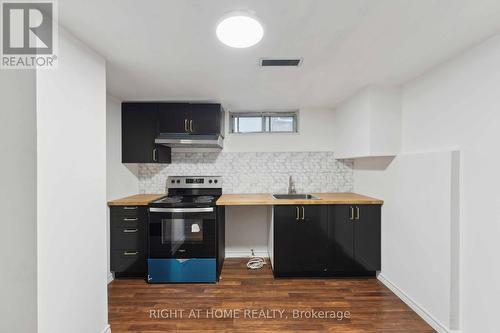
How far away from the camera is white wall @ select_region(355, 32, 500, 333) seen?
1.53 metres

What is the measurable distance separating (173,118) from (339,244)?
261 centimetres

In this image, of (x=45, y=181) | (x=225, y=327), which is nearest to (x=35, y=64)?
(x=45, y=181)

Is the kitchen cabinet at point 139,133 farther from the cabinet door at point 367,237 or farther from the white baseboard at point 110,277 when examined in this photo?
the cabinet door at point 367,237

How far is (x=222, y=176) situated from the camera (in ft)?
11.3

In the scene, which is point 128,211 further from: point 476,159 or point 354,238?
point 476,159

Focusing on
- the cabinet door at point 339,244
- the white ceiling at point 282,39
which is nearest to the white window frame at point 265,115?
the white ceiling at point 282,39

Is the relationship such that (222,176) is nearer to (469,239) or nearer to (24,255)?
(24,255)

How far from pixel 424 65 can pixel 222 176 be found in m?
2.64

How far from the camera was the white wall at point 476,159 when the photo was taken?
153 centimetres

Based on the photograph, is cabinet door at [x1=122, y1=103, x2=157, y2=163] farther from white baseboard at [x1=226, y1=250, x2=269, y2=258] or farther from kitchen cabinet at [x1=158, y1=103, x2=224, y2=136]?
white baseboard at [x1=226, y1=250, x2=269, y2=258]

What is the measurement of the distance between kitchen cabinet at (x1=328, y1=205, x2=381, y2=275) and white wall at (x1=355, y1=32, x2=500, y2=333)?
3.29 ft

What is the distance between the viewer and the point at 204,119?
9.67 ft

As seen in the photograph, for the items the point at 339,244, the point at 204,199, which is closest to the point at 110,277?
the point at 204,199

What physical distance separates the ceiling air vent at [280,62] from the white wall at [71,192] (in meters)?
1.29
